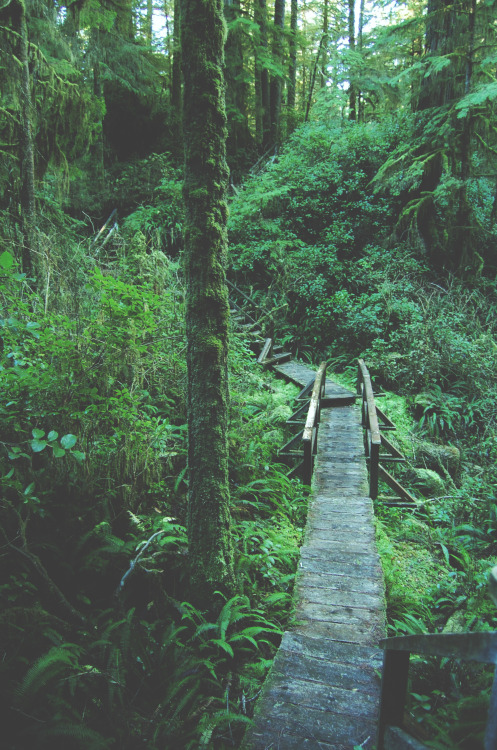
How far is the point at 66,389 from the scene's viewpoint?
427 cm

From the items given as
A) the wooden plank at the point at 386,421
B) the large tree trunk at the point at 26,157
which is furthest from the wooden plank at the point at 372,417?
the large tree trunk at the point at 26,157

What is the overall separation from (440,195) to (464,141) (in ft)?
4.57

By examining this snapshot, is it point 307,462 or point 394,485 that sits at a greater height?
point 307,462

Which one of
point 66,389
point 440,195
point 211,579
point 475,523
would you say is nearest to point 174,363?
→ point 66,389

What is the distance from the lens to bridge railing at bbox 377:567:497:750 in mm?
1217

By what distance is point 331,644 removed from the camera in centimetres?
369

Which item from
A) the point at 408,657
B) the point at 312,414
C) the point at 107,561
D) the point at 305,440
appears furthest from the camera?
the point at 312,414

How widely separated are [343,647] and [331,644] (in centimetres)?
10

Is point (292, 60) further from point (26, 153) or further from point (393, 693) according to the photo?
point (393, 693)

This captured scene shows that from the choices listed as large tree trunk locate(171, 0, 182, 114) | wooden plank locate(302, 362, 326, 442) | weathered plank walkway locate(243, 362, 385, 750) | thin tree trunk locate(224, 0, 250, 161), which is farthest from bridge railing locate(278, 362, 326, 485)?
large tree trunk locate(171, 0, 182, 114)

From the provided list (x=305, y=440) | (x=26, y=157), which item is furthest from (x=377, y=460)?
(x=26, y=157)

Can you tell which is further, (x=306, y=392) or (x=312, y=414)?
(x=306, y=392)

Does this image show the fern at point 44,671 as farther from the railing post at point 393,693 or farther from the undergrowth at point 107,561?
the railing post at point 393,693

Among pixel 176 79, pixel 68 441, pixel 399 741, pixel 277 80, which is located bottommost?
pixel 399 741
